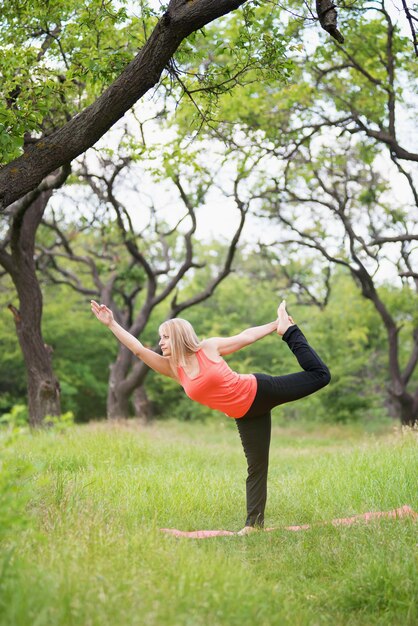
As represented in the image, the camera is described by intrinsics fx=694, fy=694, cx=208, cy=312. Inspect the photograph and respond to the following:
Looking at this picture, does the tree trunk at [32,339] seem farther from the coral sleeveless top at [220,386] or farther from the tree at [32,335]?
the coral sleeveless top at [220,386]

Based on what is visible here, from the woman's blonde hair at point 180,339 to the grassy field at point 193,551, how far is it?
1405 mm

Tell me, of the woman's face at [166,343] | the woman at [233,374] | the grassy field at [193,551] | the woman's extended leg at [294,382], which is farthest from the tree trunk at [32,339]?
the woman's extended leg at [294,382]

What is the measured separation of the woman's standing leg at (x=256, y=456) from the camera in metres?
6.15

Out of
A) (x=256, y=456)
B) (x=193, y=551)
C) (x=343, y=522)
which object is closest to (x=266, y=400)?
(x=256, y=456)

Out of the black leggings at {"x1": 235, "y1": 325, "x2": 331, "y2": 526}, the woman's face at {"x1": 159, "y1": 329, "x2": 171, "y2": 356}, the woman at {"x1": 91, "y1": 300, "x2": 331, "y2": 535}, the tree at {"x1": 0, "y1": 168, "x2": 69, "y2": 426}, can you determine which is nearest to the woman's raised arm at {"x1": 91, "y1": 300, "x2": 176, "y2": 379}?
the woman at {"x1": 91, "y1": 300, "x2": 331, "y2": 535}

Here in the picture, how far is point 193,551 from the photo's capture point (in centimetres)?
466

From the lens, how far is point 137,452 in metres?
10.5

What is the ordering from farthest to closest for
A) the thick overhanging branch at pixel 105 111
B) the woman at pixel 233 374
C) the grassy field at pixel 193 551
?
the woman at pixel 233 374
the thick overhanging branch at pixel 105 111
the grassy field at pixel 193 551

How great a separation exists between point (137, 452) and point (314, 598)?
20.7ft

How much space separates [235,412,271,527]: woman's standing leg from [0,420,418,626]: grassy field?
30 cm

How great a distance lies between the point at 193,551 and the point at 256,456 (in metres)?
1.64

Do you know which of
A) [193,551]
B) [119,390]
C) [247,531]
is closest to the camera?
[193,551]

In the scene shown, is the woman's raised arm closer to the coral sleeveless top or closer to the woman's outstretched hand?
the woman's outstretched hand

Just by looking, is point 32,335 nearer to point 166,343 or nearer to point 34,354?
point 34,354
